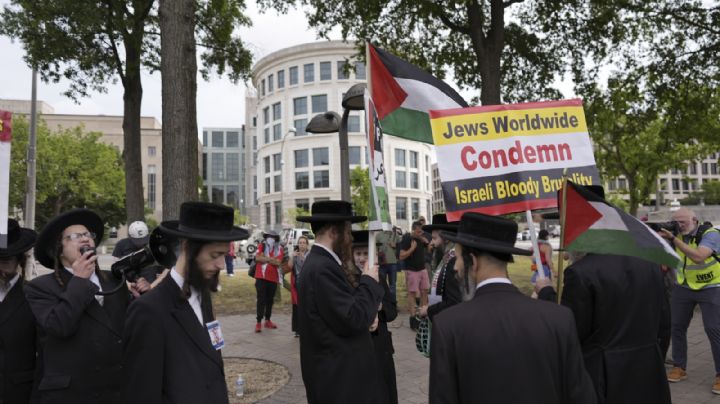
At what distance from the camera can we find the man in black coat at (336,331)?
313 cm

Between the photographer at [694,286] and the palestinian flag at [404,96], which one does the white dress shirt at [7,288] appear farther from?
the photographer at [694,286]

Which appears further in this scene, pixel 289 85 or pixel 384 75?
pixel 289 85

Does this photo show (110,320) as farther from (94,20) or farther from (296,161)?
(296,161)

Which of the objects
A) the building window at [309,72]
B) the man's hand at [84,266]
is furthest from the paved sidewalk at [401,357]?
the building window at [309,72]

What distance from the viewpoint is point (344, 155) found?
7215 mm

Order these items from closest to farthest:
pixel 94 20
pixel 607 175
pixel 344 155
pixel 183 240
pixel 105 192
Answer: pixel 183 240
pixel 344 155
pixel 94 20
pixel 607 175
pixel 105 192

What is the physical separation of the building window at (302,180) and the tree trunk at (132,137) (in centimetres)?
5860

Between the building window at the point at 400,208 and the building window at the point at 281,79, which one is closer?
the building window at the point at 400,208

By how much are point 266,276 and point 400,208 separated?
62.9m

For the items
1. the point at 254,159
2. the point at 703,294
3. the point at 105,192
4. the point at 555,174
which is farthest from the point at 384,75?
the point at 254,159

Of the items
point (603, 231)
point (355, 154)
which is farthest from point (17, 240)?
point (355, 154)

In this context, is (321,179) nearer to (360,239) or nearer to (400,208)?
(400,208)

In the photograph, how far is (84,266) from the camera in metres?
2.84

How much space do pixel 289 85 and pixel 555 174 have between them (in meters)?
70.4
